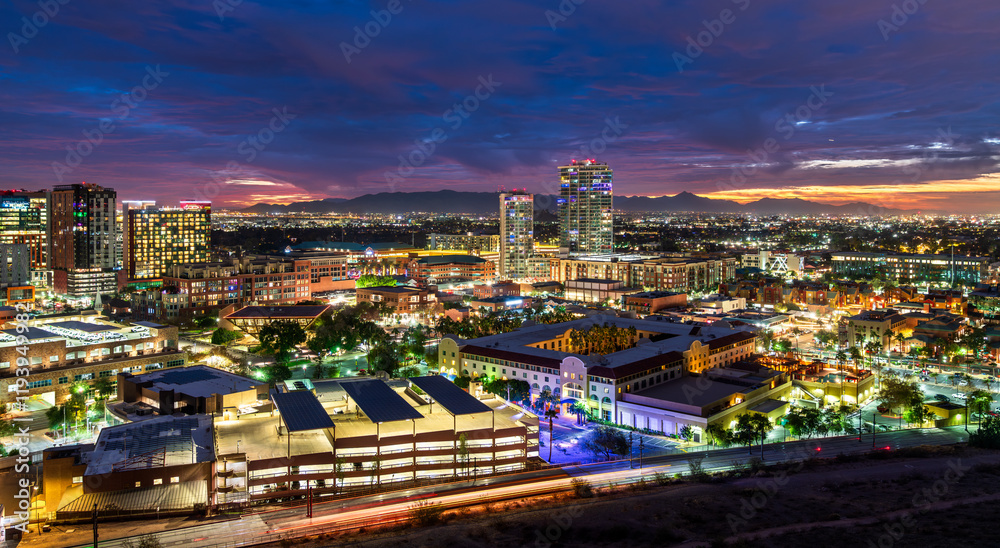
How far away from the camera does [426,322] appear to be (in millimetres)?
59000

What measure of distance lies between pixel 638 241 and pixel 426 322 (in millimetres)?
109291

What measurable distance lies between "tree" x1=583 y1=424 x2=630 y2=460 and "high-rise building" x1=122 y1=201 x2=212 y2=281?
210 feet

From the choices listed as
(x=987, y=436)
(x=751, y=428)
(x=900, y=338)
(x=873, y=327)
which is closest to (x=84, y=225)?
(x=751, y=428)

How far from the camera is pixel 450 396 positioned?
28344 millimetres

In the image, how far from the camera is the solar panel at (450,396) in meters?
26.5

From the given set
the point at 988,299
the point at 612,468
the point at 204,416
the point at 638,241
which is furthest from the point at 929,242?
the point at 204,416

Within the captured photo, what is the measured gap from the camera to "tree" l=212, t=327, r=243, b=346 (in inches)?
1823

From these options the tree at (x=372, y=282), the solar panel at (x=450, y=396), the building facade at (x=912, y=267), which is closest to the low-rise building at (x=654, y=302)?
the tree at (x=372, y=282)

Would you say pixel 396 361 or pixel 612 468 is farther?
pixel 396 361

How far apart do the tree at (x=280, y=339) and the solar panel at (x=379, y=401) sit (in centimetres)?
1377

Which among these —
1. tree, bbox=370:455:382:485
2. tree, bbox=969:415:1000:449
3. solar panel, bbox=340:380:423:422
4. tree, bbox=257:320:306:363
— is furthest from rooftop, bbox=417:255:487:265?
tree, bbox=370:455:382:485

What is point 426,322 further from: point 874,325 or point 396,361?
point 874,325

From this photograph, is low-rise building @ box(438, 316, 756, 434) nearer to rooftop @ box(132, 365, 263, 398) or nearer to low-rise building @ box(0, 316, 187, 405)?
rooftop @ box(132, 365, 263, 398)

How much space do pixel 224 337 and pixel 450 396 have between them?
24771 millimetres
